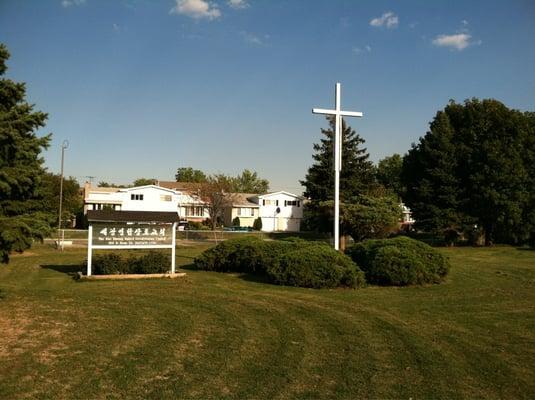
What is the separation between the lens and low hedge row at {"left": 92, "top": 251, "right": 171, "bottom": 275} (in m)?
16.0

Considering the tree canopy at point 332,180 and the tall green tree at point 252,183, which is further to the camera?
the tall green tree at point 252,183

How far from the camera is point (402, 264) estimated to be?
14.0m

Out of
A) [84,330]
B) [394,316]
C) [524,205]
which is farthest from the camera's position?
[524,205]

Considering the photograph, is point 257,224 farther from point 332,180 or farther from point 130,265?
point 130,265

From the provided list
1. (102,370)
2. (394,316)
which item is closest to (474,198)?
(394,316)

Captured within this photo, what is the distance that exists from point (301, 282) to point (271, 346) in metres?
6.24

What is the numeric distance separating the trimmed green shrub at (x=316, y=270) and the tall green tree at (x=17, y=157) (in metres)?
6.50

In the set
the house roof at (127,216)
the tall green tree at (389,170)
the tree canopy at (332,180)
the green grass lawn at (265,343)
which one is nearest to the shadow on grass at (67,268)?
the house roof at (127,216)

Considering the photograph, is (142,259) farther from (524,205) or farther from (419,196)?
(524,205)

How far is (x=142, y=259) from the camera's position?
643 inches

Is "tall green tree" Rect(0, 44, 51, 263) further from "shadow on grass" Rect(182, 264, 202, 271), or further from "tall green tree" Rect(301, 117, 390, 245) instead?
"tall green tree" Rect(301, 117, 390, 245)

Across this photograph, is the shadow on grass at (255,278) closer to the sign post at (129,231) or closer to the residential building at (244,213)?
the sign post at (129,231)

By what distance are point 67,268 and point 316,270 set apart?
35.3ft

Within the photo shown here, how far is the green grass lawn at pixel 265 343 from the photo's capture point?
5.76 m
